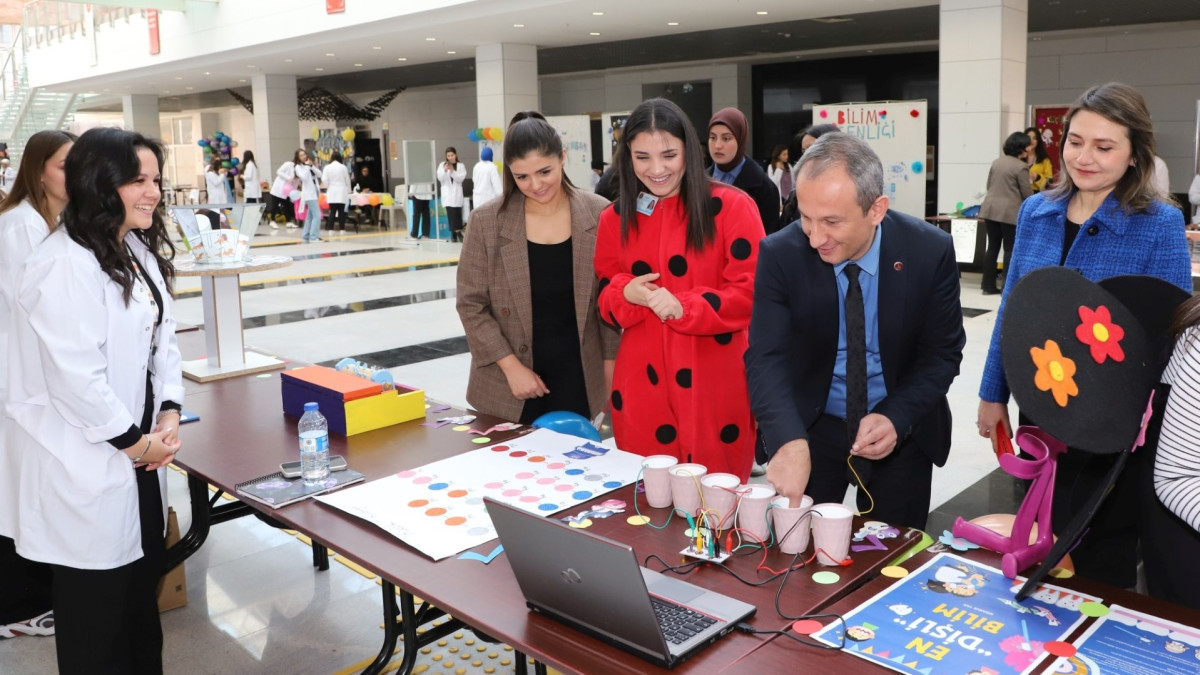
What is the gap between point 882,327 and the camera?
1.98 meters

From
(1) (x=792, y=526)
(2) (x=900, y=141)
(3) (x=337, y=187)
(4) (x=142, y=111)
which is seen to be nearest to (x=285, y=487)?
(1) (x=792, y=526)

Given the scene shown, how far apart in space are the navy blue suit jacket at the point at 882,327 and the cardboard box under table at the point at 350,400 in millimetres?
1107

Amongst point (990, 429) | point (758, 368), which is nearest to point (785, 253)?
point (758, 368)

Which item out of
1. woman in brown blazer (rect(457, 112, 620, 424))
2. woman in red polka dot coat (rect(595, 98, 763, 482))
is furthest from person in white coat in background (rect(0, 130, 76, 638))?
woman in red polka dot coat (rect(595, 98, 763, 482))

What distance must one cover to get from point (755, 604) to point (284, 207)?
19.5 meters

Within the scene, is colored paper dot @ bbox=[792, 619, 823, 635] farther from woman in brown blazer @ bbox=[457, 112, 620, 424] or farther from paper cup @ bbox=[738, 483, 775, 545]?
woman in brown blazer @ bbox=[457, 112, 620, 424]

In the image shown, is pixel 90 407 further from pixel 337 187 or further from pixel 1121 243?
pixel 337 187

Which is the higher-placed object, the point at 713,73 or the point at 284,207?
the point at 713,73

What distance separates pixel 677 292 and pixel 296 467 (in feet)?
3.48

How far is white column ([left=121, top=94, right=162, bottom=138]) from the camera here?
25953 millimetres

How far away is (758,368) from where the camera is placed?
201 centimetres

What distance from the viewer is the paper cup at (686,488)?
1834 mm

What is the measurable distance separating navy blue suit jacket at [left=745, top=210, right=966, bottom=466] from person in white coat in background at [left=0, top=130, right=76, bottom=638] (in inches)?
80.7

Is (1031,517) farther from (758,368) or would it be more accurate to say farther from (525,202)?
(525,202)
